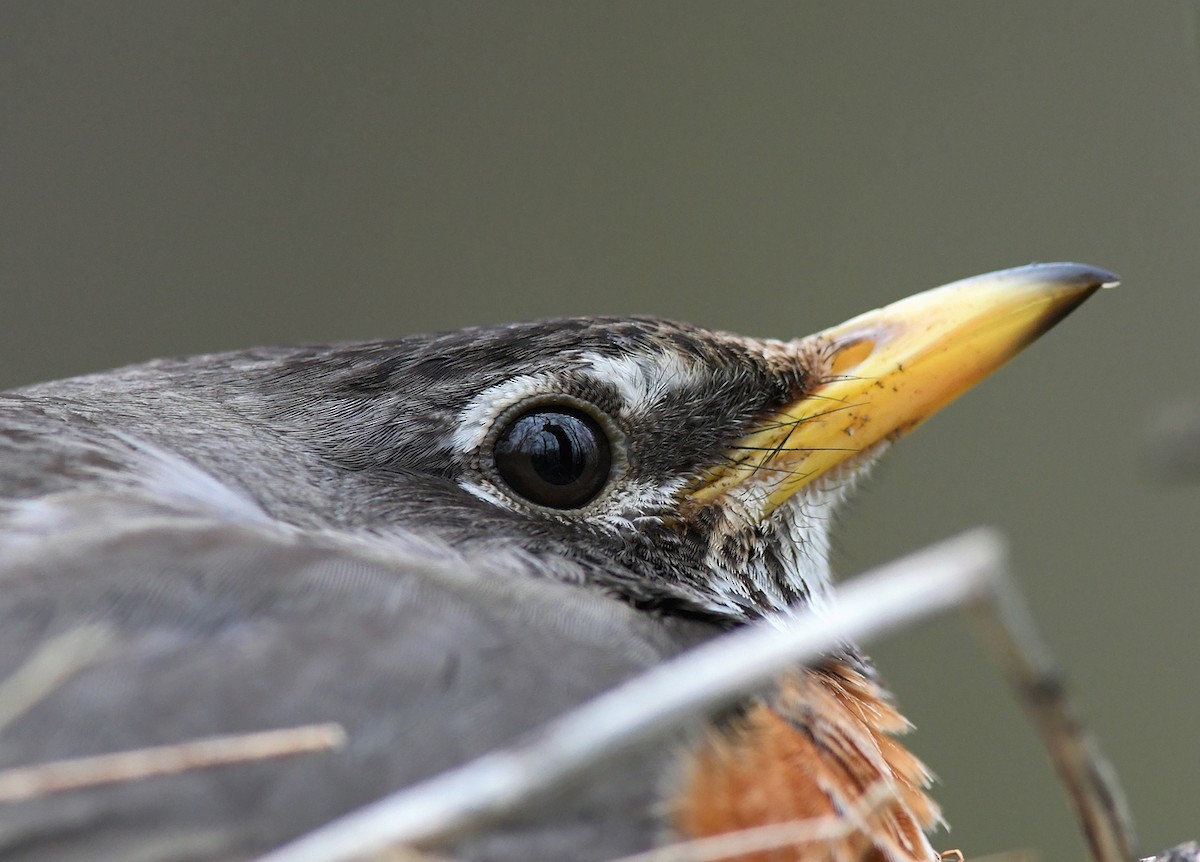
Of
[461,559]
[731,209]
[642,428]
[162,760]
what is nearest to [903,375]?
[642,428]

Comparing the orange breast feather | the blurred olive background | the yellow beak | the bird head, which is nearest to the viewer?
the orange breast feather

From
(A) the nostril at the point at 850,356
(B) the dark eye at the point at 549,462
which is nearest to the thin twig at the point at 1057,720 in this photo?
(B) the dark eye at the point at 549,462

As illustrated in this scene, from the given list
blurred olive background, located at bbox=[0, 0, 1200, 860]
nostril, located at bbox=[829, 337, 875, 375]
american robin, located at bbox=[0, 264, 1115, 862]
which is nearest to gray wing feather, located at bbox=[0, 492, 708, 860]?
american robin, located at bbox=[0, 264, 1115, 862]

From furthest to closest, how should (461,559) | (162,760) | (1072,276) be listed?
(1072,276) → (461,559) → (162,760)

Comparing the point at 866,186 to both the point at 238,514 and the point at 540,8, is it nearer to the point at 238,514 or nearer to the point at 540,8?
the point at 540,8

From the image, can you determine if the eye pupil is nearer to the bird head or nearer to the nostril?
the bird head

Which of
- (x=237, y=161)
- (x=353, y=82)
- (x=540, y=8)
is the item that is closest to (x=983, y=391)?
(x=540, y=8)

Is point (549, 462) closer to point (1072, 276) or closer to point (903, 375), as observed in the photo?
point (903, 375)
